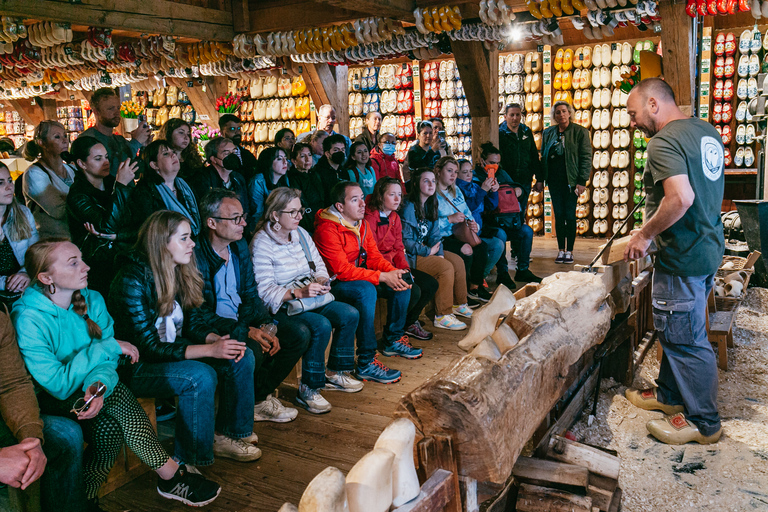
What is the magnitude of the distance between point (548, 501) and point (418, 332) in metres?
2.50

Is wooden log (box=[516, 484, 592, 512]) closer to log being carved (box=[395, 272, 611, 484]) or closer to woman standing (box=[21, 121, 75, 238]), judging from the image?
log being carved (box=[395, 272, 611, 484])

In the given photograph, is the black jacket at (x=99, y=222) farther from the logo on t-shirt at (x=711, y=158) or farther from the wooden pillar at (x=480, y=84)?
the wooden pillar at (x=480, y=84)

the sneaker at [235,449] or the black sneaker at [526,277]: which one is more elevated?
the black sneaker at [526,277]

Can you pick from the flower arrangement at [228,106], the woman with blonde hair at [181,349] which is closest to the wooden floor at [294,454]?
the woman with blonde hair at [181,349]

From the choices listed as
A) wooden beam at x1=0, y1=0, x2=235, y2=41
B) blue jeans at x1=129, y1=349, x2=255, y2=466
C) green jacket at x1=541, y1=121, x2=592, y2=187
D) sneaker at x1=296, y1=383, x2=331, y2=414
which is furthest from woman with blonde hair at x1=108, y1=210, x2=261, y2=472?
green jacket at x1=541, y1=121, x2=592, y2=187

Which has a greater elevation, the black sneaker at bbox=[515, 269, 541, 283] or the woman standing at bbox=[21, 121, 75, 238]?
the woman standing at bbox=[21, 121, 75, 238]

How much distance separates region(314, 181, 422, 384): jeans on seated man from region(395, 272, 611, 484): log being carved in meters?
1.41

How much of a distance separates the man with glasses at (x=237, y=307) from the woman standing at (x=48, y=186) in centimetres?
120

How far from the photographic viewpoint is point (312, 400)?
11.1 ft

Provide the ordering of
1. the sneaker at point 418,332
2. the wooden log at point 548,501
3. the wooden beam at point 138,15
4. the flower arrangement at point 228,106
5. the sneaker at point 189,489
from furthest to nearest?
1. the flower arrangement at point 228,106
2. the wooden beam at point 138,15
3. the sneaker at point 418,332
4. the sneaker at point 189,489
5. the wooden log at point 548,501

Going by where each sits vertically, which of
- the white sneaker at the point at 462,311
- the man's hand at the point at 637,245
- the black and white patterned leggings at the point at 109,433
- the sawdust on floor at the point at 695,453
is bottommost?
the sawdust on floor at the point at 695,453

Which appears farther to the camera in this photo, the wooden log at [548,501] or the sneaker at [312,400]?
the sneaker at [312,400]

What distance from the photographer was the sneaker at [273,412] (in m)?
3.23

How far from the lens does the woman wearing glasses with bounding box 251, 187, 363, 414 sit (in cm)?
338
